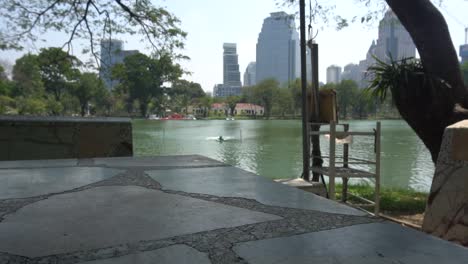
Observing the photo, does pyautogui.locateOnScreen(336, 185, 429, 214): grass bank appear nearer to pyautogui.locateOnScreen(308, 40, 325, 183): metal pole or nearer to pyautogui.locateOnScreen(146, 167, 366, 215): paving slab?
pyautogui.locateOnScreen(308, 40, 325, 183): metal pole

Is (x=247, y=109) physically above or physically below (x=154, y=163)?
above

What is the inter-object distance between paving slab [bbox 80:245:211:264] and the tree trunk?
16.4 feet

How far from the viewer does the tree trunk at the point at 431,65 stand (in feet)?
17.0

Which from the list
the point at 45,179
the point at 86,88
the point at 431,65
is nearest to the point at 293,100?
the point at 86,88

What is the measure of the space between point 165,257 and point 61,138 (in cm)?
344

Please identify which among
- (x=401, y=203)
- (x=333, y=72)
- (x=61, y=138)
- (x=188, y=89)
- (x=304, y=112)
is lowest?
(x=401, y=203)

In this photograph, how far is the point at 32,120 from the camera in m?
3.97

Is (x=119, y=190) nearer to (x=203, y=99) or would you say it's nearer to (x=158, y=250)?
(x=158, y=250)

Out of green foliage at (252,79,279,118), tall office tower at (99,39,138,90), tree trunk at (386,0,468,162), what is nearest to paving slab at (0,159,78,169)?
tree trunk at (386,0,468,162)

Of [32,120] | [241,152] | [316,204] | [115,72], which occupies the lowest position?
[241,152]

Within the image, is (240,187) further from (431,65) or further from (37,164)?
(431,65)

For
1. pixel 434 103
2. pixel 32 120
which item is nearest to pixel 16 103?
pixel 32 120

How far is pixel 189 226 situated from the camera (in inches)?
54.2

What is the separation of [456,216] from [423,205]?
10.5 feet
